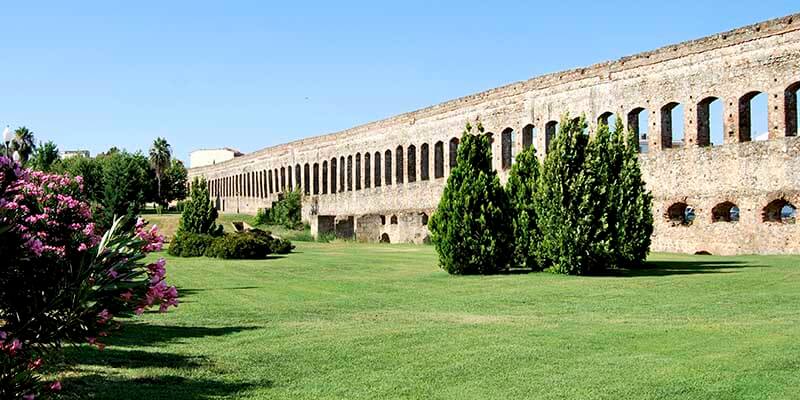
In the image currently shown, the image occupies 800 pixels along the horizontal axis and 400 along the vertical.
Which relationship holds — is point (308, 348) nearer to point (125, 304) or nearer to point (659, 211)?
point (125, 304)

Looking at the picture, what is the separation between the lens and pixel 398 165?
50.6 meters

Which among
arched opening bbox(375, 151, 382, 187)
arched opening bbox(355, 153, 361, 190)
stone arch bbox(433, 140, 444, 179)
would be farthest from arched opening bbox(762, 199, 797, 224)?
arched opening bbox(355, 153, 361, 190)

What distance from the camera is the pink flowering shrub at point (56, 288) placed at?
540cm

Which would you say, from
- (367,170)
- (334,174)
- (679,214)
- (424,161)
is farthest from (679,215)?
(334,174)

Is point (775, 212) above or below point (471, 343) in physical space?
above

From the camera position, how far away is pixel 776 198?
26234mm

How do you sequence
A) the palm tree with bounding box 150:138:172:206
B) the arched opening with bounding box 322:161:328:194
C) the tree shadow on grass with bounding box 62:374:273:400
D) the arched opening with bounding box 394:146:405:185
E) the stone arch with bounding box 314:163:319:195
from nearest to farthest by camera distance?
the tree shadow on grass with bounding box 62:374:273:400
the arched opening with bounding box 394:146:405:185
the arched opening with bounding box 322:161:328:194
the stone arch with bounding box 314:163:319:195
the palm tree with bounding box 150:138:172:206

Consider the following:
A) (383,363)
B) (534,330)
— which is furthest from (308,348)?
(534,330)

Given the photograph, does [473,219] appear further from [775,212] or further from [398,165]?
[398,165]

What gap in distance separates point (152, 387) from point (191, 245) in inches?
960

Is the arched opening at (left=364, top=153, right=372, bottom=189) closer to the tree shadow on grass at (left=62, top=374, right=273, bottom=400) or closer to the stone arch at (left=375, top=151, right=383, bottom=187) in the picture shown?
the stone arch at (left=375, top=151, right=383, bottom=187)

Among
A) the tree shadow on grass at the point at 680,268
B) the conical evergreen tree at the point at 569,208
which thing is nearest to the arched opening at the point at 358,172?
the tree shadow on grass at the point at 680,268

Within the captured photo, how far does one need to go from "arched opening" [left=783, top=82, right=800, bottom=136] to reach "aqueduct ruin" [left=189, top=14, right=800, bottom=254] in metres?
0.03

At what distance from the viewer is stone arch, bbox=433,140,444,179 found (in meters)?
46.1
